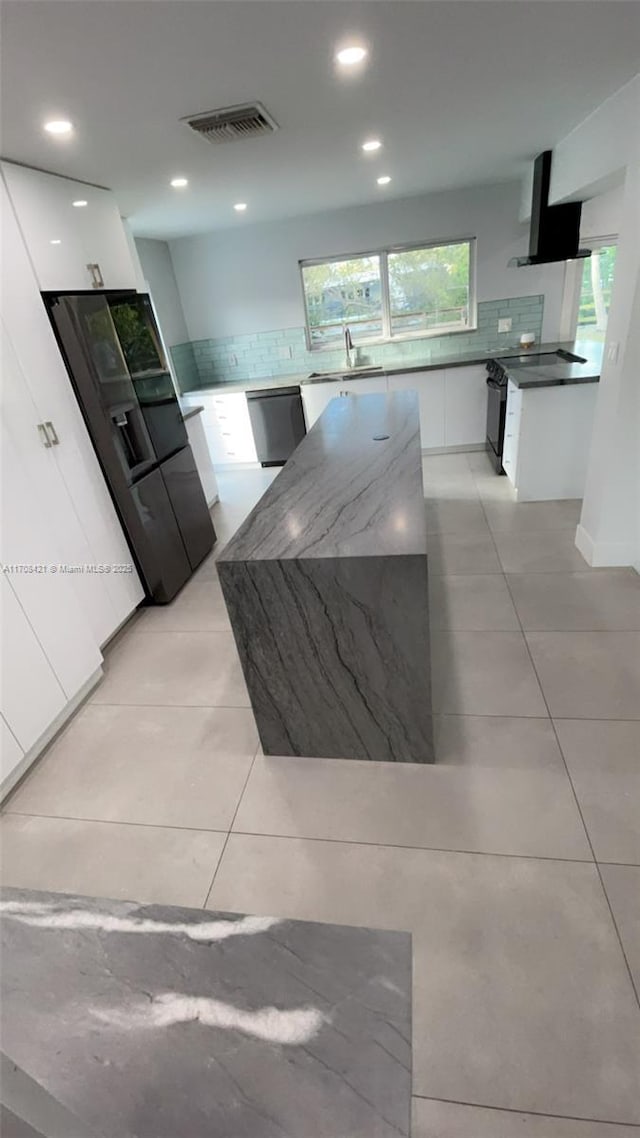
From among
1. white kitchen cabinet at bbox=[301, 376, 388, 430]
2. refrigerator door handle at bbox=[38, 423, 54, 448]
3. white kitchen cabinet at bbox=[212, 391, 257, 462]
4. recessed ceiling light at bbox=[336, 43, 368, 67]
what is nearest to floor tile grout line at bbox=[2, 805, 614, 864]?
refrigerator door handle at bbox=[38, 423, 54, 448]

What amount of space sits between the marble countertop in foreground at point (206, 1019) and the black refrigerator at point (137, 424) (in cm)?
239

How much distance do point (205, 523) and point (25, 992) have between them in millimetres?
3253

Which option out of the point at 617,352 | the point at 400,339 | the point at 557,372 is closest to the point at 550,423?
the point at 557,372

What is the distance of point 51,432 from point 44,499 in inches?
12.8

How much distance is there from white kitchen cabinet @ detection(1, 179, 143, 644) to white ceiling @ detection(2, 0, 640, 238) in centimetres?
56

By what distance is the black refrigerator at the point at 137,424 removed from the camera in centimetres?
244

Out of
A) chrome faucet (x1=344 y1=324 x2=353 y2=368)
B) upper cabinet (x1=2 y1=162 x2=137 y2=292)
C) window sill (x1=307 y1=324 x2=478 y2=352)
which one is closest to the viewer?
upper cabinet (x1=2 y1=162 x2=137 y2=292)

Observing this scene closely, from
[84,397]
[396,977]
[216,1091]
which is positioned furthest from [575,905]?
[84,397]

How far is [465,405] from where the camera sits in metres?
4.79

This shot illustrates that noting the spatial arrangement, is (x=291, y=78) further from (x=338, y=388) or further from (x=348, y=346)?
(x=348, y=346)

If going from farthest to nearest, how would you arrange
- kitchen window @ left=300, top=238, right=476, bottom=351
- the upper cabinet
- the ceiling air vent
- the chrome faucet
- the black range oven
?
the chrome faucet
kitchen window @ left=300, top=238, right=476, bottom=351
the black range oven
the upper cabinet
the ceiling air vent

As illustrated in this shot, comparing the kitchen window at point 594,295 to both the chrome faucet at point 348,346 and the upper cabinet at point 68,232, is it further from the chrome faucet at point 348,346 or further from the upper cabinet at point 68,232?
the upper cabinet at point 68,232

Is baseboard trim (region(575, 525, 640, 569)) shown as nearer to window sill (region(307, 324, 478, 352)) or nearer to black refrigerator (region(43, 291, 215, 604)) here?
black refrigerator (region(43, 291, 215, 604))

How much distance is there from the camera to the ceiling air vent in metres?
2.02
